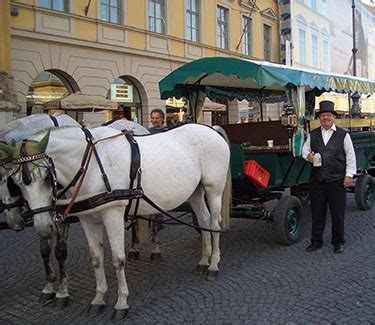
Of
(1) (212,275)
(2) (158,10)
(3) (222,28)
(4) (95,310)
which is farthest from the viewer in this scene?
(3) (222,28)

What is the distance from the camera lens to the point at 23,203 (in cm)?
329

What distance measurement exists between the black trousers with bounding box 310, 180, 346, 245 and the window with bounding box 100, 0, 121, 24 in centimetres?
1156

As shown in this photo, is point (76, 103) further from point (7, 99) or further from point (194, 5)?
point (194, 5)

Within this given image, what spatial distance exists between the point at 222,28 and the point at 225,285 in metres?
17.4

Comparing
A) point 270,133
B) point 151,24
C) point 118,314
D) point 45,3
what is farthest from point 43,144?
point 151,24

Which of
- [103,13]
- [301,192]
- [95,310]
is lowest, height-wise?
[95,310]

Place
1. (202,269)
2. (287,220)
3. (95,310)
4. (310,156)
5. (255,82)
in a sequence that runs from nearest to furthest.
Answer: (95,310) → (202,269) → (310,156) → (287,220) → (255,82)

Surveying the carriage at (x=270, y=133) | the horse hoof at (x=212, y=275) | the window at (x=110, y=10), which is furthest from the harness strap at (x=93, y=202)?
the window at (x=110, y=10)

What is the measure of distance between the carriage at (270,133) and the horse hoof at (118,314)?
2495 mm

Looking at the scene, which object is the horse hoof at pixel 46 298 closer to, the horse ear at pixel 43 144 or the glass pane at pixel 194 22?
the horse ear at pixel 43 144

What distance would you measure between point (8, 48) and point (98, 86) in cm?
352

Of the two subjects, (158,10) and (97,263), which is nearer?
(97,263)

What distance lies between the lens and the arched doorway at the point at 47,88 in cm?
1312

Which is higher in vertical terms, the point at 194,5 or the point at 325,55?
the point at 325,55
